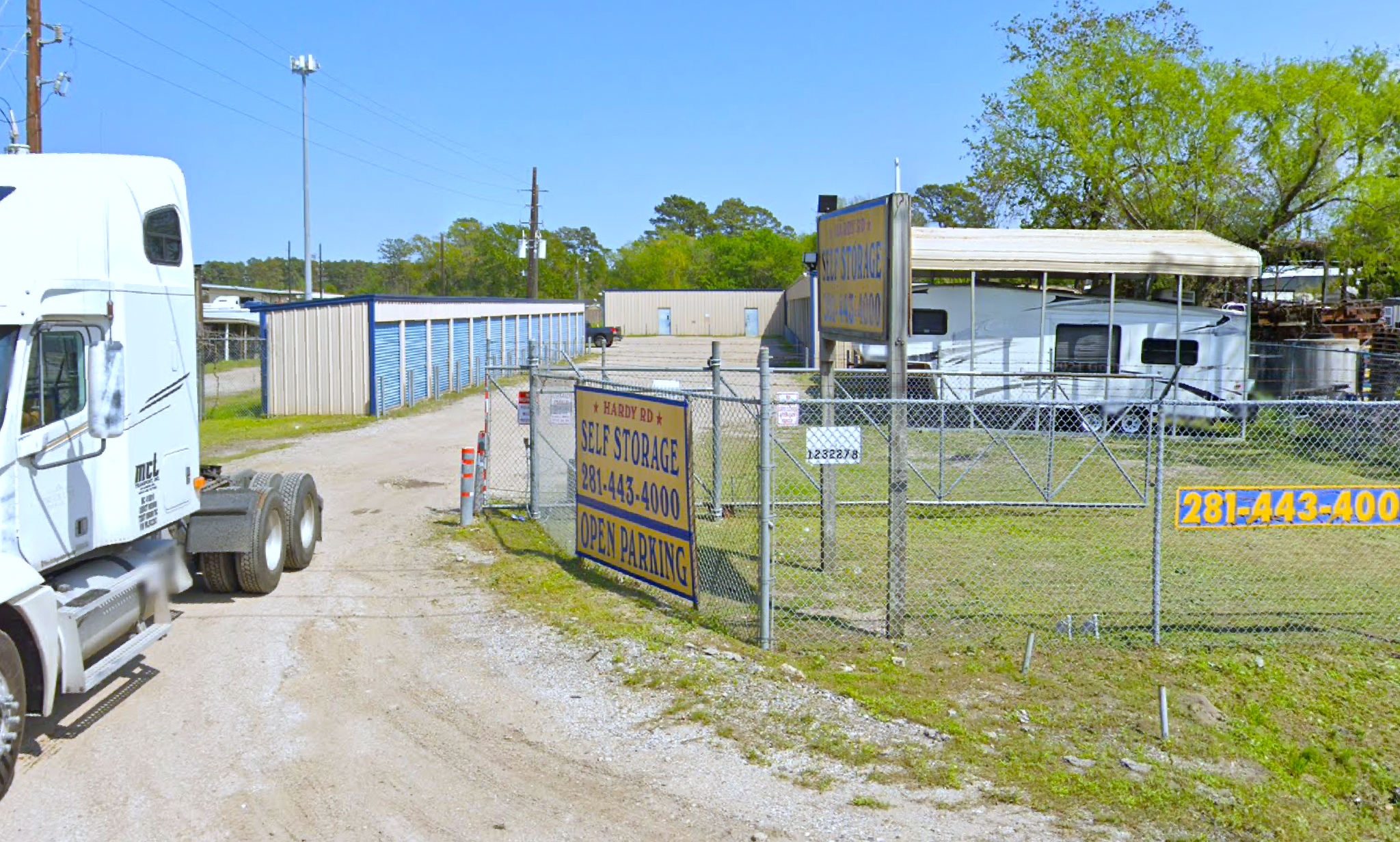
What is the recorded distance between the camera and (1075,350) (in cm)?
2358

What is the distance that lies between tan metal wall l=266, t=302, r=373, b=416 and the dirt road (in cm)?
1821

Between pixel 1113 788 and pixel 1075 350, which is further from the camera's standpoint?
pixel 1075 350

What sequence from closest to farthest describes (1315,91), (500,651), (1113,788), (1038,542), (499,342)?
1. (1113,788)
2. (500,651)
3. (1038,542)
4. (1315,91)
5. (499,342)

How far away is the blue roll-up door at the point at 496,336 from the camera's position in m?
38.7

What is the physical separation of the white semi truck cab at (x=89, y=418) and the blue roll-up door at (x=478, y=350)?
27642 millimetres

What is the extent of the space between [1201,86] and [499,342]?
22737 mm

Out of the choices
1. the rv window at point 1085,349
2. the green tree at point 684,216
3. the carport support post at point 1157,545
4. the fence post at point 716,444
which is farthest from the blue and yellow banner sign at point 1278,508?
the green tree at point 684,216

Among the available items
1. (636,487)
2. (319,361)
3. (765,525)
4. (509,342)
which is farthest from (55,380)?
(509,342)

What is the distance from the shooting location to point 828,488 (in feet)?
35.0

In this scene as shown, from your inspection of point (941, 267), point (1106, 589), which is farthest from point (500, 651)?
point (941, 267)

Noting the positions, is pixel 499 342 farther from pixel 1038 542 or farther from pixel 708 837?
pixel 708 837

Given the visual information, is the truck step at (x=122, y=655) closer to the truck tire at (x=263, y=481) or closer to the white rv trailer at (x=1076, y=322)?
the truck tire at (x=263, y=481)

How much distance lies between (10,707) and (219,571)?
157 inches

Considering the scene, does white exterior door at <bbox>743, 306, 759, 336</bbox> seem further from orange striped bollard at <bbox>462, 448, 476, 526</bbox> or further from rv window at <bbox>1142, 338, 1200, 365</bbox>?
orange striped bollard at <bbox>462, 448, 476, 526</bbox>
